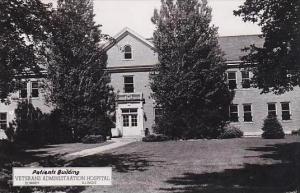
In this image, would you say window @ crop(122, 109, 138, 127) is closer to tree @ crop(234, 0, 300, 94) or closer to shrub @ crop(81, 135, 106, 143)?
shrub @ crop(81, 135, 106, 143)

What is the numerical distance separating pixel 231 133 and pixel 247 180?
57.1 ft

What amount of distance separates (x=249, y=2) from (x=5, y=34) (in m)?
8.84

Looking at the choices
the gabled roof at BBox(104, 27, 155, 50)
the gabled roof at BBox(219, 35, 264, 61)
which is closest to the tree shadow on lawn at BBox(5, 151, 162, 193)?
the gabled roof at BBox(104, 27, 155, 50)

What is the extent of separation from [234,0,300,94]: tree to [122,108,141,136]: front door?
16.7 m

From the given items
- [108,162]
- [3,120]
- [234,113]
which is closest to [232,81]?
[234,113]

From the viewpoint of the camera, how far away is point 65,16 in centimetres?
1570

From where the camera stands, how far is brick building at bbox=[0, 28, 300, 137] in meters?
31.5

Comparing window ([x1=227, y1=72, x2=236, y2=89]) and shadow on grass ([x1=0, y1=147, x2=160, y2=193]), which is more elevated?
window ([x1=227, y1=72, x2=236, y2=89])

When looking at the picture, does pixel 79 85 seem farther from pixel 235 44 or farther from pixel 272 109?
pixel 272 109

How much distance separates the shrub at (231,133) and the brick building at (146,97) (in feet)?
6.28

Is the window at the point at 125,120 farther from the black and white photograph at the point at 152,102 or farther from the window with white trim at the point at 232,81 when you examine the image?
the window with white trim at the point at 232,81

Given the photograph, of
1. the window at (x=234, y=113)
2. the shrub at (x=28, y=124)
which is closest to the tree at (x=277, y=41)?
the window at (x=234, y=113)

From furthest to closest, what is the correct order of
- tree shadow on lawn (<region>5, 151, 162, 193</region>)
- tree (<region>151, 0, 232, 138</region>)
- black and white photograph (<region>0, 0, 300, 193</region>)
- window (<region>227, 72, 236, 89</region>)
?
1. window (<region>227, 72, 236, 89</region>)
2. tree (<region>151, 0, 232, 138</region>)
3. black and white photograph (<region>0, 0, 300, 193</region>)
4. tree shadow on lawn (<region>5, 151, 162, 193</region>)

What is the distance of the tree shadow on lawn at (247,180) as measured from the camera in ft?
35.6
